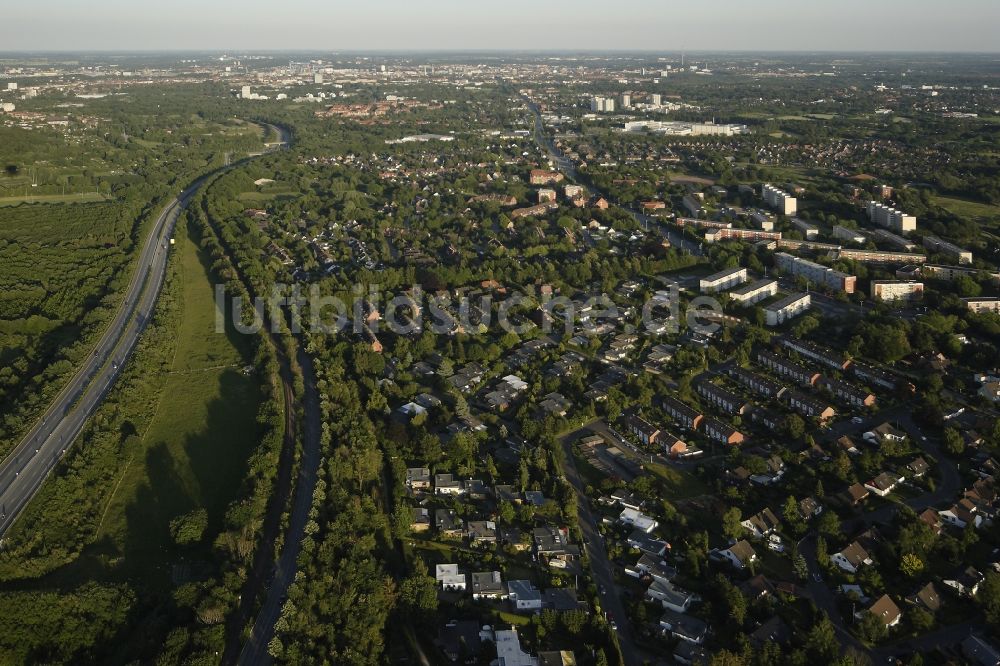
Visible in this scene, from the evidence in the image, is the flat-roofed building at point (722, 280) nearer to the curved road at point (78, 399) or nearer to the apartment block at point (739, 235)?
the apartment block at point (739, 235)

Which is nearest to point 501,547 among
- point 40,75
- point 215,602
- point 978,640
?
point 215,602

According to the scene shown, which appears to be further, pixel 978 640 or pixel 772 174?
pixel 772 174

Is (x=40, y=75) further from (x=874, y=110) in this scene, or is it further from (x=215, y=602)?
(x=215, y=602)

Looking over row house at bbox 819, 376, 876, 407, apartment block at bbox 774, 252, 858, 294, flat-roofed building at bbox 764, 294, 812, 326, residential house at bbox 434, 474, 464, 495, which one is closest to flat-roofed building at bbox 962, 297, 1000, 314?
apartment block at bbox 774, 252, 858, 294

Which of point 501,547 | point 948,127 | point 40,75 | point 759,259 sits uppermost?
point 40,75

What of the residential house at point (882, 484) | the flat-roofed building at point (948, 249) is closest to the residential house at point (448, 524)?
the residential house at point (882, 484)

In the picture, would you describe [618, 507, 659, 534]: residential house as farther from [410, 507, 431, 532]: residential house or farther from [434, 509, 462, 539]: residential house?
[410, 507, 431, 532]: residential house
